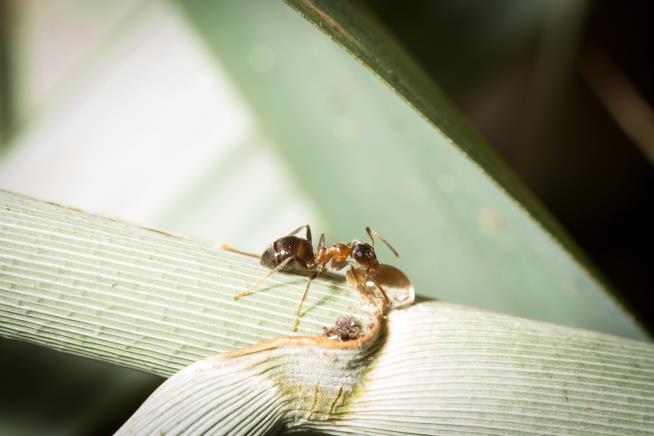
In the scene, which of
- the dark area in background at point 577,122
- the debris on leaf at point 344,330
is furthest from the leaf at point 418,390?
the dark area in background at point 577,122

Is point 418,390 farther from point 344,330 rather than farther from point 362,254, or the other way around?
point 362,254

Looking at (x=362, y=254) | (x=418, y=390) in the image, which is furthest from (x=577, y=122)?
(x=418, y=390)

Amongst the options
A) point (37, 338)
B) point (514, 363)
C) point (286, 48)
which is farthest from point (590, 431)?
point (286, 48)

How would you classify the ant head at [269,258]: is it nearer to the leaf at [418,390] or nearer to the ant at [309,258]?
the ant at [309,258]

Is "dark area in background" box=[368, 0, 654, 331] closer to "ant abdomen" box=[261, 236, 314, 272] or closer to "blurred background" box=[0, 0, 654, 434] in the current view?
"blurred background" box=[0, 0, 654, 434]

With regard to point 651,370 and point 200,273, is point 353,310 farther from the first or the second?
point 651,370

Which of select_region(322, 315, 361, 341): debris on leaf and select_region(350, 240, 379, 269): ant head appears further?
select_region(350, 240, 379, 269): ant head

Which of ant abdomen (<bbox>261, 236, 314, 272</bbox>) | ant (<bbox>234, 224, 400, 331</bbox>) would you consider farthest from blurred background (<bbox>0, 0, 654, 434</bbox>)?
ant abdomen (<bbox>261, 236, 314, 272</bbox>)
